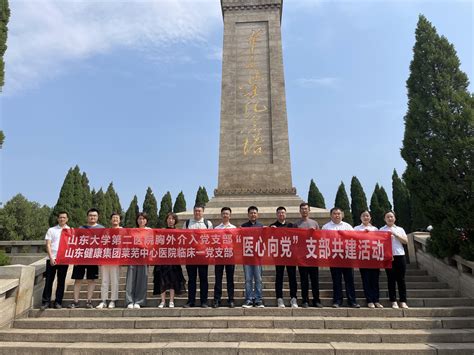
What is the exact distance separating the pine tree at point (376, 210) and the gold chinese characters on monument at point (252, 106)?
81.1 ft

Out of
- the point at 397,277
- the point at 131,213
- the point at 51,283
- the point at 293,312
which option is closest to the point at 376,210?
the point at 131,213

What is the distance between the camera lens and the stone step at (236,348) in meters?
4.25

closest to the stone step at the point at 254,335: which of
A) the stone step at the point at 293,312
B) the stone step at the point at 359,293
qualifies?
the stone step at the point at 293,312

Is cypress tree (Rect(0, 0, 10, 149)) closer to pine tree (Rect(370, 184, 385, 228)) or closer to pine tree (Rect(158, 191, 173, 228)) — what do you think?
pine tree (Rect(158, 191, 173, 228))

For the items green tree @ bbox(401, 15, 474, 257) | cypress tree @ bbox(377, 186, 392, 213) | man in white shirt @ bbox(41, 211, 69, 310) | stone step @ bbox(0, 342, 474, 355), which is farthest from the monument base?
cypress tree @ bbox(377, 186, 392, 213)

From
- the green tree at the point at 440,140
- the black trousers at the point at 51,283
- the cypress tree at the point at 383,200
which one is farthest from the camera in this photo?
the cypress tree at the point at 383,200

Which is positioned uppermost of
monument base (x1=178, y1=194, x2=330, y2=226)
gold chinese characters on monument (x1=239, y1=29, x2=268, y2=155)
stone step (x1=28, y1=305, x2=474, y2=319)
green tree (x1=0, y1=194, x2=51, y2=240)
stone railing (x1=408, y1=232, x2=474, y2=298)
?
gold chinese characters on monument (x1=239, y1=29, x2=268, y2=155)

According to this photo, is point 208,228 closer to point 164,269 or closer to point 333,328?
point 164,269

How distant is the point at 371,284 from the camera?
577cm

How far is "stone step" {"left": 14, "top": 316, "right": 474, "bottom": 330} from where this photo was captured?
5.00 metres

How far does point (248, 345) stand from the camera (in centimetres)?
446

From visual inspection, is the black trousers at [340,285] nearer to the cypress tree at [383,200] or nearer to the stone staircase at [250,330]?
the stone staircase at [250,330]

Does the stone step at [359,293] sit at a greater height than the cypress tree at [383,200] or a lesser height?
lesser

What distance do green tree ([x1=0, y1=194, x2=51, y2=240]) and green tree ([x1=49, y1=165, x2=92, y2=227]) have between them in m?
3.23
